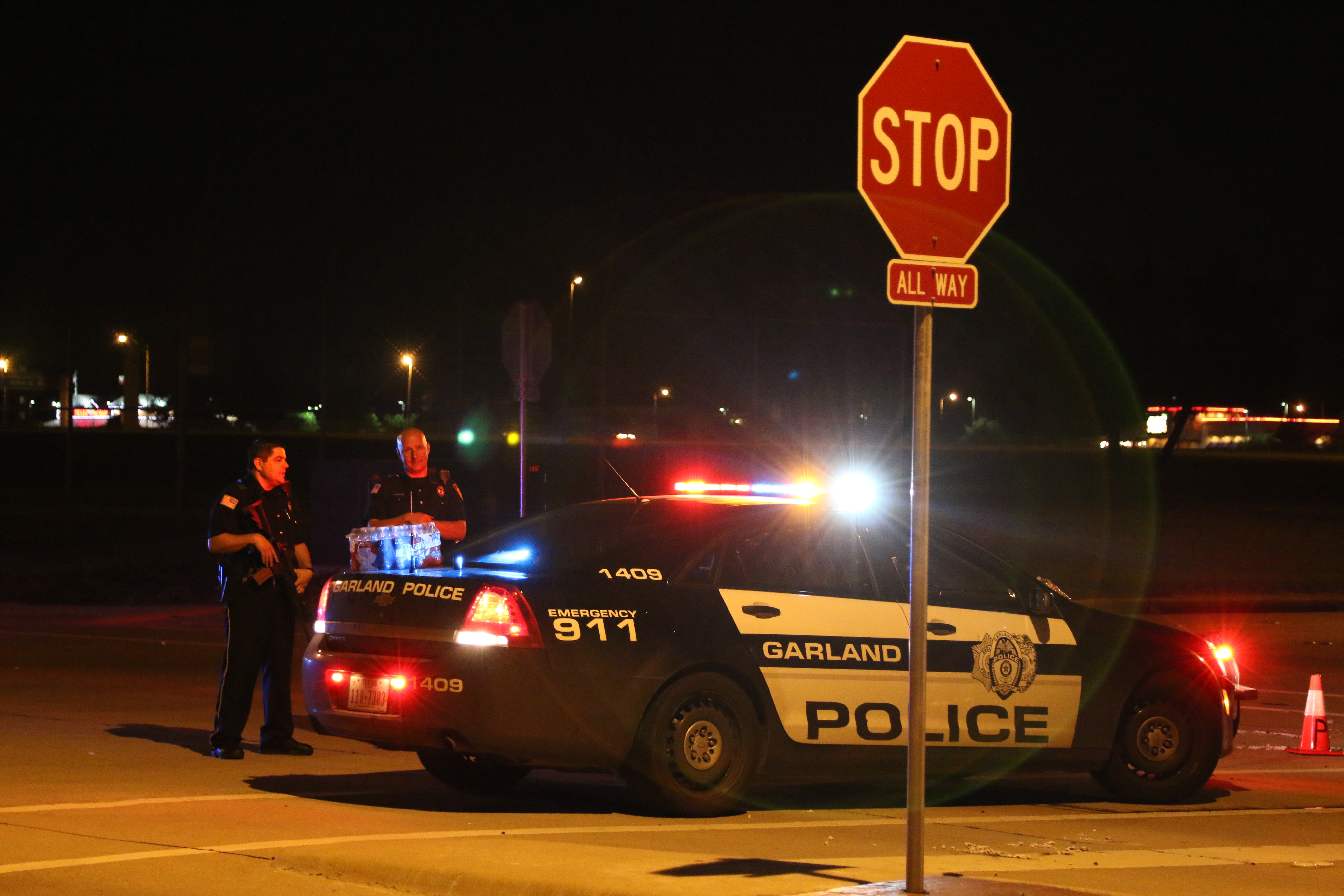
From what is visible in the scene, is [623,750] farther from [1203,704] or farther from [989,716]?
[1203,704]

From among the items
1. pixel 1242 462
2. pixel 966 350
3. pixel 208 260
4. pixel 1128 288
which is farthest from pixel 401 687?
pixel 1242 462

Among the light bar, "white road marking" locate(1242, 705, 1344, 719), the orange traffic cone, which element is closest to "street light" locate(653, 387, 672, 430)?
"white road marking" locate(1242, 705, 1344, 719)

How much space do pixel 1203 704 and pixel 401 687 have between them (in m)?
4.54

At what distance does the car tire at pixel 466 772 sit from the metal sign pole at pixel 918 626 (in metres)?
3.50

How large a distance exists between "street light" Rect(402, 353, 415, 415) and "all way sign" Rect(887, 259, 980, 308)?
33817 mm

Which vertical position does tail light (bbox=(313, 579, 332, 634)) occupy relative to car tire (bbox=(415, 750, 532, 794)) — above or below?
above

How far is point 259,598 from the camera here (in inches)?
378

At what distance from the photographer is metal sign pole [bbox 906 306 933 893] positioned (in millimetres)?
5438

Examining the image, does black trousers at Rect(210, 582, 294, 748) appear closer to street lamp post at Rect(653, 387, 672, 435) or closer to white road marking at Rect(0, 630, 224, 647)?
white road marking at Rect(0, 630, 224, 647)

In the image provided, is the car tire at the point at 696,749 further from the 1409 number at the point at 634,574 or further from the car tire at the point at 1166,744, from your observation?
the car tire at the point at 1166,744

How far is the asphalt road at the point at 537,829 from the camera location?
6.29m

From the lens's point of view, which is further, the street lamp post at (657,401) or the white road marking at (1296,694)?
the street lamp post at (657,401)

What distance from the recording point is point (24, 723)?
10438 mm

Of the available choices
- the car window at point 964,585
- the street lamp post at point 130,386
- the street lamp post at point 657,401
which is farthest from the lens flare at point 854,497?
the street lamp post at point 657,401
